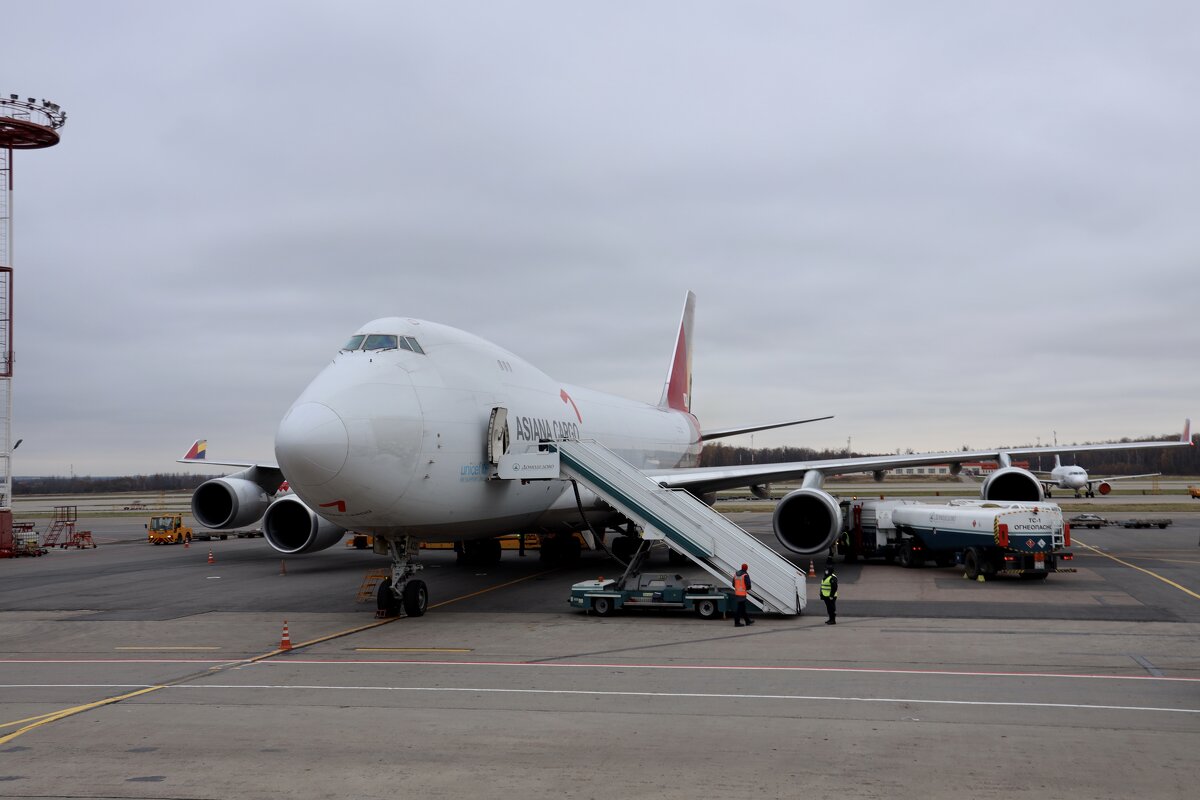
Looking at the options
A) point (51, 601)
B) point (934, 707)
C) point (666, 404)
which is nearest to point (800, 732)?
point (934, 707)

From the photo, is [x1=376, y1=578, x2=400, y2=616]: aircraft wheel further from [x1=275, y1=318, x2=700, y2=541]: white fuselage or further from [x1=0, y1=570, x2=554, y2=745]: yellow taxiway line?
[x1=275, y1=318, x2=700, y2=541]: white fuselage

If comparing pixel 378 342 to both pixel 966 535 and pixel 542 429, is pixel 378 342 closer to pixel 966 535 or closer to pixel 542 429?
pixel 542 429

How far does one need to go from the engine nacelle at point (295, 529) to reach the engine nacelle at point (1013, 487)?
20749 millimetres

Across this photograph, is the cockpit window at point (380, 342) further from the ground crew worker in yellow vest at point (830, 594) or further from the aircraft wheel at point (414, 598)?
the ground crew worker in yellow vest at point (830, 594)

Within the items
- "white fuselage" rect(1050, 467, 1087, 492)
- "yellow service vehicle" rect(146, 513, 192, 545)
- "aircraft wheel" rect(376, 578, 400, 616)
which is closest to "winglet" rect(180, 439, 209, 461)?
"yellow service vehicle" rect(146, 513, 192, 545)

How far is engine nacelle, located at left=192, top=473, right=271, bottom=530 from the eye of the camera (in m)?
31.4

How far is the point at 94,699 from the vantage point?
12195 millimetres

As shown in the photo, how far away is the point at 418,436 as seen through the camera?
16719mm

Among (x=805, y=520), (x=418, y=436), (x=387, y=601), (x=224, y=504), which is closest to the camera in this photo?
(x=418, y=436)

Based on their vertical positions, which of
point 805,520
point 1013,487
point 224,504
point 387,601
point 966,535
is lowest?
point 387,601

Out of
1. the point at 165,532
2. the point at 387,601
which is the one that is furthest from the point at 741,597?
the point at 165,532

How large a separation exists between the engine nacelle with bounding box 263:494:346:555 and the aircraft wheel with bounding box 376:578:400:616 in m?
10.4

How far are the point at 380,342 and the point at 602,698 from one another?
900 cm

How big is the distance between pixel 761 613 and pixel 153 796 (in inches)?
517
